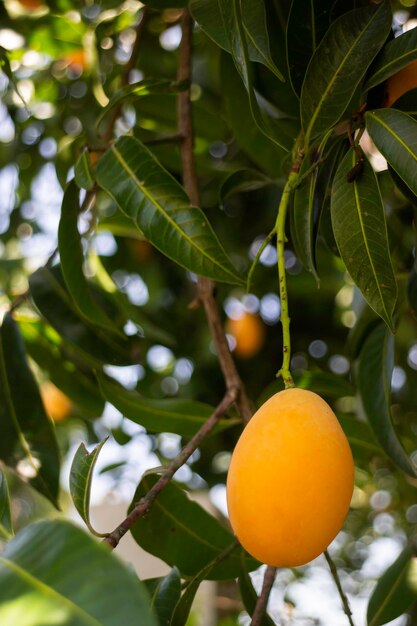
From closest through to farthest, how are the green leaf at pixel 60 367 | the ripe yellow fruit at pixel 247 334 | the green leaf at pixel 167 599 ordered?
1. the green leaf at pixel 167 599
2. the green leaf at pixel 60 367
3. the ripe yellow fruit at pixel 247 334

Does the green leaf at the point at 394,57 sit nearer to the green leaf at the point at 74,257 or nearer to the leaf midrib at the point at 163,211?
the leaf midrib at the point at 163,211

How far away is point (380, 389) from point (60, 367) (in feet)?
1.62

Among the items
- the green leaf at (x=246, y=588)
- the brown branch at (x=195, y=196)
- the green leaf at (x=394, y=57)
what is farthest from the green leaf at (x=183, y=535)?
the green leaf at (x=394, y=57)

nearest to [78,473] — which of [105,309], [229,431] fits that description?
[105,309]

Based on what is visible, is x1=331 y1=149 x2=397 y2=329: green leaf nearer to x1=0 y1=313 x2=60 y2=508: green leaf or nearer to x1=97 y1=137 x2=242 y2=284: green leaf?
x1=97 y1=137 x2=242 y2=284: green leaf

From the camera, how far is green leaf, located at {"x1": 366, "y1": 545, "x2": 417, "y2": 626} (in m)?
0.85

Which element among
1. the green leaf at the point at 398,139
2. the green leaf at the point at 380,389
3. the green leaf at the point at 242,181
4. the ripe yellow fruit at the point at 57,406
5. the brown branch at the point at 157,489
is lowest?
the ripe yellow fruit at the point at 57,406

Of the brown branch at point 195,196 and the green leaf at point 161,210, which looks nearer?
the green leaf at point 161,210

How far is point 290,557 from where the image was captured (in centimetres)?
55

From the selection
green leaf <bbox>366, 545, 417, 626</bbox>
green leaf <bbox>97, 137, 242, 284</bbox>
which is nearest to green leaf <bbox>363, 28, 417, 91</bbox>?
green leaf <bbox>97, 137, 242, 284</bbox>

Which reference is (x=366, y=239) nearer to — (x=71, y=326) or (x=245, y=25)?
(x=245, y=25)

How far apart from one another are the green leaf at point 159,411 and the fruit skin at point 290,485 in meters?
0.32

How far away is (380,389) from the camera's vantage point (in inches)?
33.3

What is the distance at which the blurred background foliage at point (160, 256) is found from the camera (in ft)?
3.57
